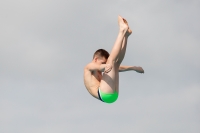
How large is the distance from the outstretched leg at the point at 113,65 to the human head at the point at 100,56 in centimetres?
50

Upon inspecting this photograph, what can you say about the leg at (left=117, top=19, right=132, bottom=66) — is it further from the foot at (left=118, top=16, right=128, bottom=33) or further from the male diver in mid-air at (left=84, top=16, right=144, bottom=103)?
the foot at (left=118, top=16, right=128, bottom=33)

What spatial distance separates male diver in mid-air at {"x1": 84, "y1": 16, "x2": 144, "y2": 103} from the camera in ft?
52.1

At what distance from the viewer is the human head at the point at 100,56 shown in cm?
1641

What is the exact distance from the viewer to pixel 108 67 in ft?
51.0

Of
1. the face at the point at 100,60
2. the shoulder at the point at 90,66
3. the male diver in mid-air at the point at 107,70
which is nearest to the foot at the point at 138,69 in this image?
the male diver in mid-air at the point at 107,70

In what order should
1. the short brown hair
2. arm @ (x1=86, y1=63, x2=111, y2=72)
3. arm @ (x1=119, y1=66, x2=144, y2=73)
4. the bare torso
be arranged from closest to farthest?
arm @ (x1=86, y1=63, x2=111, y2=72) → the short brown hair → the bare torso → arm @ (x1=119, y1=66, x2=144, y2=73)

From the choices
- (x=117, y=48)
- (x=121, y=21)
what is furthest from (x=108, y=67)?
(x=121, y=21)

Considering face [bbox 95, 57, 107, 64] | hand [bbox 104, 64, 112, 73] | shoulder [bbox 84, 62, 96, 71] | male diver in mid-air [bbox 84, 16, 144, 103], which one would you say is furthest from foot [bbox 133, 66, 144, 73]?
hand [bbox 104, 64, 112, 73]

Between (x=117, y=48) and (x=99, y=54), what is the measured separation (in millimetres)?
861

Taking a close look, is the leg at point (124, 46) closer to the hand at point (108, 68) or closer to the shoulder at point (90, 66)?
the hand at point (108, 68)

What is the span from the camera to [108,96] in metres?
16.5

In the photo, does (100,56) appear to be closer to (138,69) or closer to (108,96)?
(108,96)

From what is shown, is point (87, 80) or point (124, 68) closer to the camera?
point (87, 80)

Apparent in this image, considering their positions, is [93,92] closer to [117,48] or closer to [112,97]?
[112,97]
